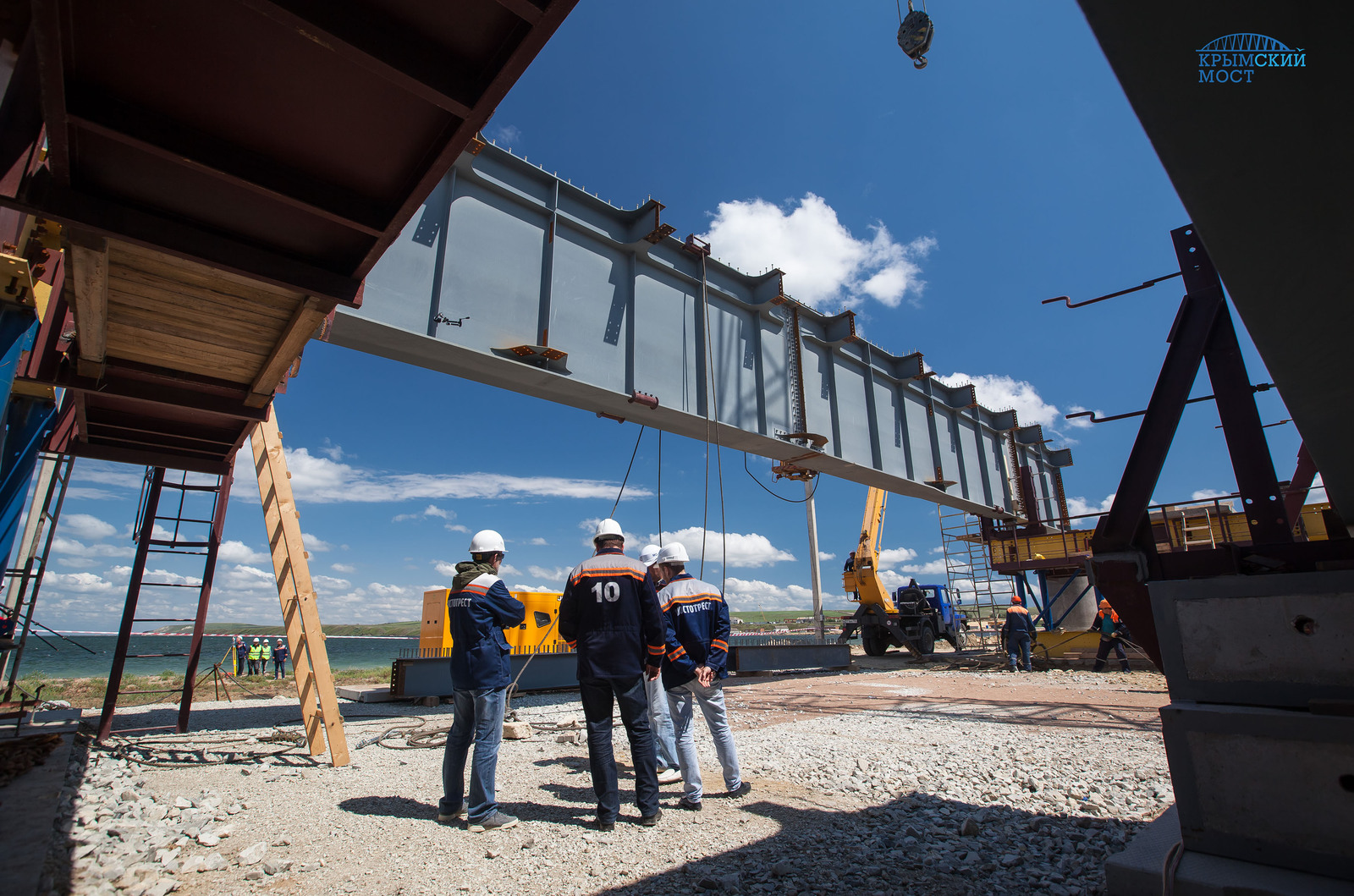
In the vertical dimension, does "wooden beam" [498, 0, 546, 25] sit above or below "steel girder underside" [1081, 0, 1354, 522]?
above

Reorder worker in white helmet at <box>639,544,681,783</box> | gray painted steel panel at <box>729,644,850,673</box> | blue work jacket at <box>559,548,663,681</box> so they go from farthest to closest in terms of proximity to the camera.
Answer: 1. gray painted steel panel at <box>729,644,850,673</box>
2. worker in white helmet at <box>639,544,681,783</box>
3. blue work jacket at <box>559,548,663,681</box>

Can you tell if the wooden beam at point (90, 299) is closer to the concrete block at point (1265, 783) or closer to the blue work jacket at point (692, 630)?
the blue work jacket at point (692, 630)

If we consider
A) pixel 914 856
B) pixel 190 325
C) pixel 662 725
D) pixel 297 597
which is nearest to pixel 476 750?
pixel 662 725

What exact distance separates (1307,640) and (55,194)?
5582 mm

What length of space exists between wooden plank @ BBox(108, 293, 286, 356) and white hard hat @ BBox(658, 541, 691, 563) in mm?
3304

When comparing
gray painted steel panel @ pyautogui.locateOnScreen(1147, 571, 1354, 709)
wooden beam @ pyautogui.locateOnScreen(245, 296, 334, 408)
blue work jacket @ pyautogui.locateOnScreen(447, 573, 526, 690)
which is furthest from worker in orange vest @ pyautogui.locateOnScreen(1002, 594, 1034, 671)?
wooden beam @ pyautogui.locateOnScreen(245, 296, 334, 408)

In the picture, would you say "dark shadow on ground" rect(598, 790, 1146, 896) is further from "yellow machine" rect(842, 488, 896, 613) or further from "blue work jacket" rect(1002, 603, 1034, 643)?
"yellow machine" rect(842, 488, 896, 613)

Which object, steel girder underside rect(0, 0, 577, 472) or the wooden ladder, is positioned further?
the wooden ladder

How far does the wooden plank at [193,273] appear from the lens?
3.57 meters

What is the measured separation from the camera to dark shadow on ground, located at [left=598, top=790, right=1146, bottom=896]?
2811mm

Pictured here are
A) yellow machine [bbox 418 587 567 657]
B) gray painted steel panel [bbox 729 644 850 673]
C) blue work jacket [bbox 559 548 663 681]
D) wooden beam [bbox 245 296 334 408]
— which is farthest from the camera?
gray painted steel panel [bbox 729 644 850 673]

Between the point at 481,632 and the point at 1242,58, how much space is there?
424cm

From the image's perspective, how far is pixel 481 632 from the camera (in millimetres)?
4078

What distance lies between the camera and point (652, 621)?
163 inches
